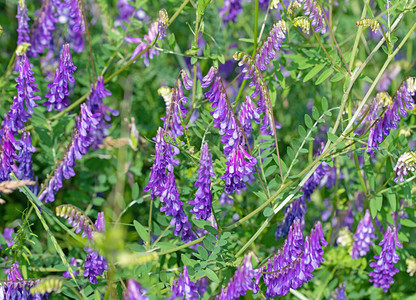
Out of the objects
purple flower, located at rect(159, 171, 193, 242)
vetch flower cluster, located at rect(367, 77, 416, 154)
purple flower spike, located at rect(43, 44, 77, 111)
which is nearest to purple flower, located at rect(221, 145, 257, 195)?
purple flower, located at rect(159, 171, 193, 242)

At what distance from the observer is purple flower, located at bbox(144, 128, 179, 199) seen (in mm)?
2020

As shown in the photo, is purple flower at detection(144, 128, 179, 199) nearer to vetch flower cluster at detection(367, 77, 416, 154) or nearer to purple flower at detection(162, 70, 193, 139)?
purple flower at detection(162, 70, 193, 139)

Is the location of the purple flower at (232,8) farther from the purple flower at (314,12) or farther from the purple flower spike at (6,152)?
the purple flower spike at (6,152)

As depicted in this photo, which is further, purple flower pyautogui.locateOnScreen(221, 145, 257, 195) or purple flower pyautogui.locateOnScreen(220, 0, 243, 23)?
purple flower pyautogui.locateOnScreen(220, 0, 243, 23)

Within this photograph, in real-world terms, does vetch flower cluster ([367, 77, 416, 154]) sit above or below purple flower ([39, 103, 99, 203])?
above

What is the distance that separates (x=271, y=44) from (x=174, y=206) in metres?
0.78

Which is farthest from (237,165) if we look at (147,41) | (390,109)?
(147,41)

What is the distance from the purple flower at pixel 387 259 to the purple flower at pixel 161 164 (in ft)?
3.64

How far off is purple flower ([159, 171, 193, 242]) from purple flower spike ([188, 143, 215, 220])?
3.4 inches

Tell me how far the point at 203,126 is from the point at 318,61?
68 centimetres

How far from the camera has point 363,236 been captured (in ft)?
9.09

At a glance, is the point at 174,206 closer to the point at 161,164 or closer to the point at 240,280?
the point at 161,164

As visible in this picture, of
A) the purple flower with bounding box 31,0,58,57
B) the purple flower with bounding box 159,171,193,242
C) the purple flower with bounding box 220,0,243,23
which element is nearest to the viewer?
the purple flower with bounding box 159,171,193,242

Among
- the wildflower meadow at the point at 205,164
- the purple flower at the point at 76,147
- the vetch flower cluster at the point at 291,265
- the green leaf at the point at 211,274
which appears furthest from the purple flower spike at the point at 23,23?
the vetch flower cluster at the point at 291,265
